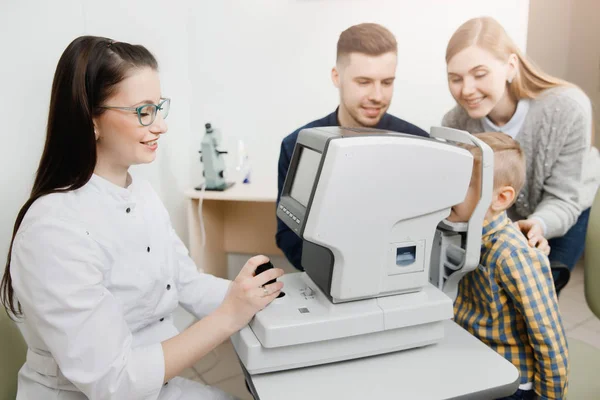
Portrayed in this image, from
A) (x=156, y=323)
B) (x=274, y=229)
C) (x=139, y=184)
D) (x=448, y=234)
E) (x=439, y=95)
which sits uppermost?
(x=439, y=95)

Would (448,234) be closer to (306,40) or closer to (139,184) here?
(139,184)

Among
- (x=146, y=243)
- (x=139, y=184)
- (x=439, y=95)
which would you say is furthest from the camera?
(x=439, y=95)

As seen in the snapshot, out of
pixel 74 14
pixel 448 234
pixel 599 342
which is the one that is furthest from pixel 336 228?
pixel 599 342

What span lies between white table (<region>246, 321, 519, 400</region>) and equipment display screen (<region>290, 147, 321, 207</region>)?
1.06 ft

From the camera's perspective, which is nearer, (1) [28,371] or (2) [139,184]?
(1) [28,371]

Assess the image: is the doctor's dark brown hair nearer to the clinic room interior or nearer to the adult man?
the clinic room interior

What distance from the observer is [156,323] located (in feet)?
3.41

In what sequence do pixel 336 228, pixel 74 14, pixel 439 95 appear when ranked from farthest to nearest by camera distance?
pixel 439 95, pixel 74 14, pixel 336 228

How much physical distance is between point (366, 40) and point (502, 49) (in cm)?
51

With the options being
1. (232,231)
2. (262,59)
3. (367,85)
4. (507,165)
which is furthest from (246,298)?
(232,231)

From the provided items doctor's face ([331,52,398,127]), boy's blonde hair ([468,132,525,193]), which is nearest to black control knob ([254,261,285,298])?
boy's blonde hair ([468,132,525,193])

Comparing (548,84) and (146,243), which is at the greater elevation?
(548,84)

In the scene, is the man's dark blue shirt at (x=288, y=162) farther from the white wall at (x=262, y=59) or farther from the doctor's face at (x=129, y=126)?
the doctor's face at (x=129, y=126)

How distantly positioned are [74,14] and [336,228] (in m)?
1.03
